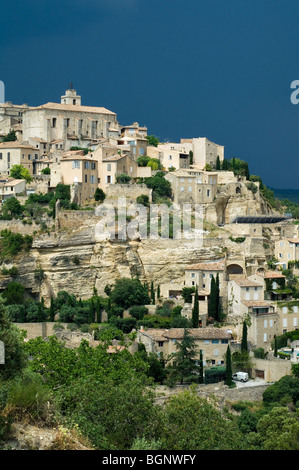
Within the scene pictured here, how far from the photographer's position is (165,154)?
208ft

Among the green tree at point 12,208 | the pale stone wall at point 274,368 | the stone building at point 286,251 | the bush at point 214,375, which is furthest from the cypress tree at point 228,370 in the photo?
the green tree at point 12,208

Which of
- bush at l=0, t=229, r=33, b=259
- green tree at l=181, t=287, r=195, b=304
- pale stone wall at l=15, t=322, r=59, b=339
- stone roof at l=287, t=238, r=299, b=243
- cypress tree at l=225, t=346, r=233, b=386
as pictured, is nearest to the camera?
cypress tree at l=225, t=346, r=233, b=386

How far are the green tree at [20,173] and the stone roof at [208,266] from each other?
640 inches

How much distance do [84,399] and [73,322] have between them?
86.4 feet

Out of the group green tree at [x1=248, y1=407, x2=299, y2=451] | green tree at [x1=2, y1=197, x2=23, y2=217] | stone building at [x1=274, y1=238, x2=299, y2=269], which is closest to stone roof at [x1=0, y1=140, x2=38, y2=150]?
green tree at [x1=2, y1=197, x2=23, y2=217]

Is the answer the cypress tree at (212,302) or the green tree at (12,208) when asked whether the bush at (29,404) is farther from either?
the green tree at (12,208)

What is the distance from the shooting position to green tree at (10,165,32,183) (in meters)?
60.4

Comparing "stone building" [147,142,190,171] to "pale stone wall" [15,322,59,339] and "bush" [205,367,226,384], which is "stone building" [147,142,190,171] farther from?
"bush" [205,367,226,384]

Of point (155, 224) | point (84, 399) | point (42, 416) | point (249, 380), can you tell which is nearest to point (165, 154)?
point (155, 224)

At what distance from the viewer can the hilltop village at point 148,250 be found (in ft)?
150

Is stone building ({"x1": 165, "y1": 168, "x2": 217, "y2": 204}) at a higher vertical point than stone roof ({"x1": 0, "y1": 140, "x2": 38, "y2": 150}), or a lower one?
lower

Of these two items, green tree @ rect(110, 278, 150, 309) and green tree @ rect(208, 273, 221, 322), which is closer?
green tree @ rect(208, 273, 221, 322)

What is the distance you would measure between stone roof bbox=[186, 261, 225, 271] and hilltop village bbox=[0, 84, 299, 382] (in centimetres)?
14

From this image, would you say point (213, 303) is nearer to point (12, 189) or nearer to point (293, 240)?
point (293, 240)
